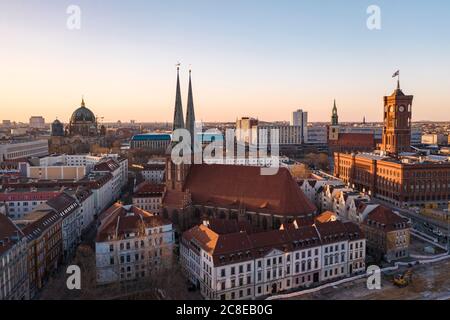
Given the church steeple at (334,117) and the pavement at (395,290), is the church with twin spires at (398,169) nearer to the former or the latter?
the pavement at (395,290)

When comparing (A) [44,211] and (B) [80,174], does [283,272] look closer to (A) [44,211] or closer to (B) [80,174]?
(A) [44,211]

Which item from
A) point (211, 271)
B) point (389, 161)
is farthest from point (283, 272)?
point (389, 161)

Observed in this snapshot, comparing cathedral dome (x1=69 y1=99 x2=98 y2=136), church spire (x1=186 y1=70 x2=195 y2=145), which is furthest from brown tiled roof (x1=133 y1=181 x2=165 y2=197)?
cathedral dome (x1=69 y1=99 x2=98 y2=136)

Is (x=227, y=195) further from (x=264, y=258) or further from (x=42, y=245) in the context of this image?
(x=42, y=245)

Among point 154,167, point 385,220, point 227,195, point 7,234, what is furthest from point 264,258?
point 154,167

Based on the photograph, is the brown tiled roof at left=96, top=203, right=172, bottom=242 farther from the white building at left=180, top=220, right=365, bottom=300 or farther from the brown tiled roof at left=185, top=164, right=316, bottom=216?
the brown tiled roof at left=185, top=164, right=316, bottom=216

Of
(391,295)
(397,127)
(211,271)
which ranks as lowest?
(391,295)
